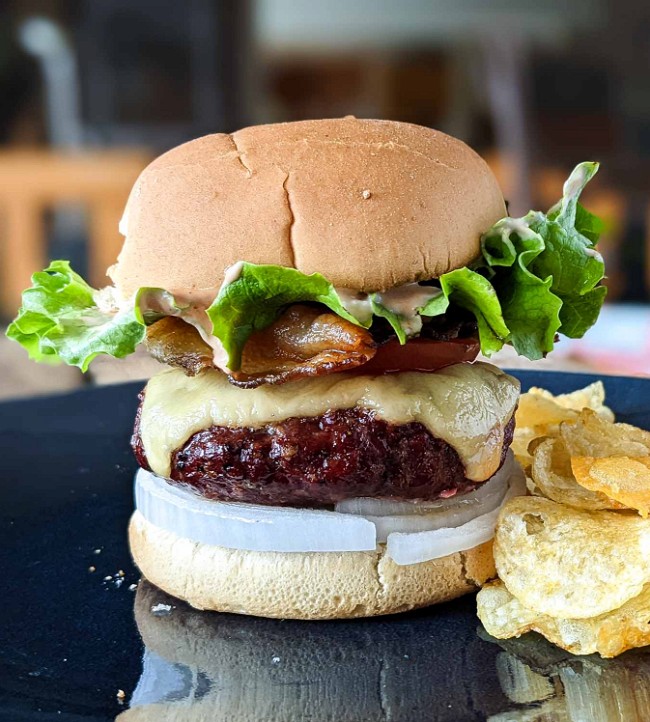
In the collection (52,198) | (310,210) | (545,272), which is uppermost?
Answer: (310,210)

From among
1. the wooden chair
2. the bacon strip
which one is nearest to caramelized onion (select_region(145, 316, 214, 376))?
the bacon strip

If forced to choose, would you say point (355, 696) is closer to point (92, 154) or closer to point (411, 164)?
point (411, 164)

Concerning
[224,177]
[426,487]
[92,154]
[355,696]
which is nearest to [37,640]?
[355,696]

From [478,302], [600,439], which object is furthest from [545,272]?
[600,439]

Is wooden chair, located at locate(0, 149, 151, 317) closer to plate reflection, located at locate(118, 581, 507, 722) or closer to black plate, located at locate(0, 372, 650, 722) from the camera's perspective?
black plate, located at locate(0, 372, 650, 722)

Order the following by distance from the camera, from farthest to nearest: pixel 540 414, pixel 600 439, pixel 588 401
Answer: pixel 588 401
pixel 540 414
pixel 600 439

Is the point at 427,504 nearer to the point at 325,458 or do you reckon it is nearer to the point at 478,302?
the point at 325,458
